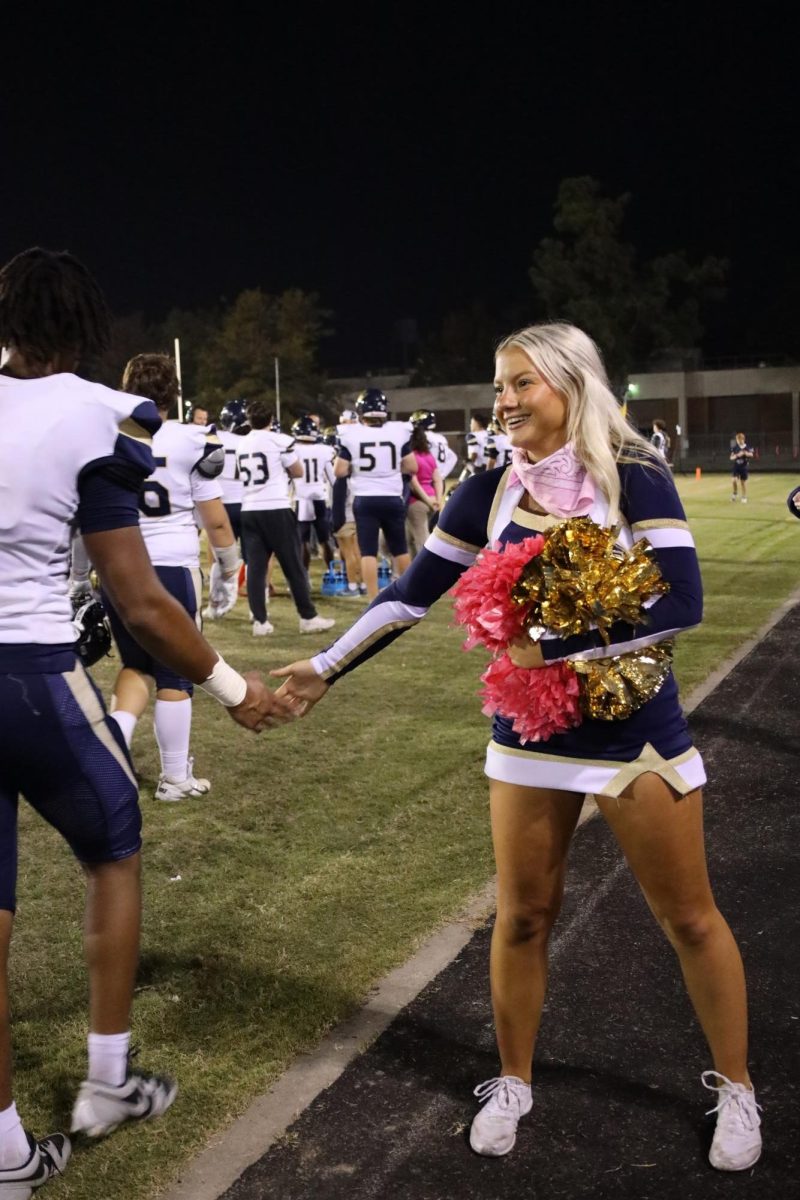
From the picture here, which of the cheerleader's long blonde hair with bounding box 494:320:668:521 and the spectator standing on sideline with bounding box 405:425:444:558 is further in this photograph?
the spectator standing on sideline with bounding box 405:425:444:558

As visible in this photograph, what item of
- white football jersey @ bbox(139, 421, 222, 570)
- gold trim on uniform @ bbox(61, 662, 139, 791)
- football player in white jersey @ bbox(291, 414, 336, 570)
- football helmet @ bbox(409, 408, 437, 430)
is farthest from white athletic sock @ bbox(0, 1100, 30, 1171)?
football player in white jersey @ bbox(291, 414, 336, 570)

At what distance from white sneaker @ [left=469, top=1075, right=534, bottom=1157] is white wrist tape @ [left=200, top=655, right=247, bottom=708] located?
1.24 metres

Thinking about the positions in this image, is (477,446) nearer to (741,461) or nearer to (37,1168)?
(741,461)

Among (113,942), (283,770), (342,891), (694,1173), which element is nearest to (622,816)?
(694,1173)

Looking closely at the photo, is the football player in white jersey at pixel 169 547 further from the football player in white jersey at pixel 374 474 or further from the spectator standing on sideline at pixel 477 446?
the spectator standing on sideline at pixel 477 446

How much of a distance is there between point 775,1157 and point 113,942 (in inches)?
68.8

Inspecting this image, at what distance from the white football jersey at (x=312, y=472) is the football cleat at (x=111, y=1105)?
37.8 ft

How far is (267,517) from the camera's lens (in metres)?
10.6

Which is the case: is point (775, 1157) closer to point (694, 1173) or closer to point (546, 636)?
point (694, 1173)

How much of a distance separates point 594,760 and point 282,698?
3.25 ft

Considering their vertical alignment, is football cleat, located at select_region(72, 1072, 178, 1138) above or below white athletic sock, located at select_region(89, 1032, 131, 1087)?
below

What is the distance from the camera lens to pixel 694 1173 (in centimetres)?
287

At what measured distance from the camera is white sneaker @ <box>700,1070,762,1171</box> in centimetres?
286

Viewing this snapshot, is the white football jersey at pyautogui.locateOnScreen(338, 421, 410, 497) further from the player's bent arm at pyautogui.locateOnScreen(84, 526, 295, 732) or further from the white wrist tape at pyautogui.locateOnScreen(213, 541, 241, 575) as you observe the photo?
the player's bent arm at pyautogui.locateOnScreen(84, 526, 295, 732)
